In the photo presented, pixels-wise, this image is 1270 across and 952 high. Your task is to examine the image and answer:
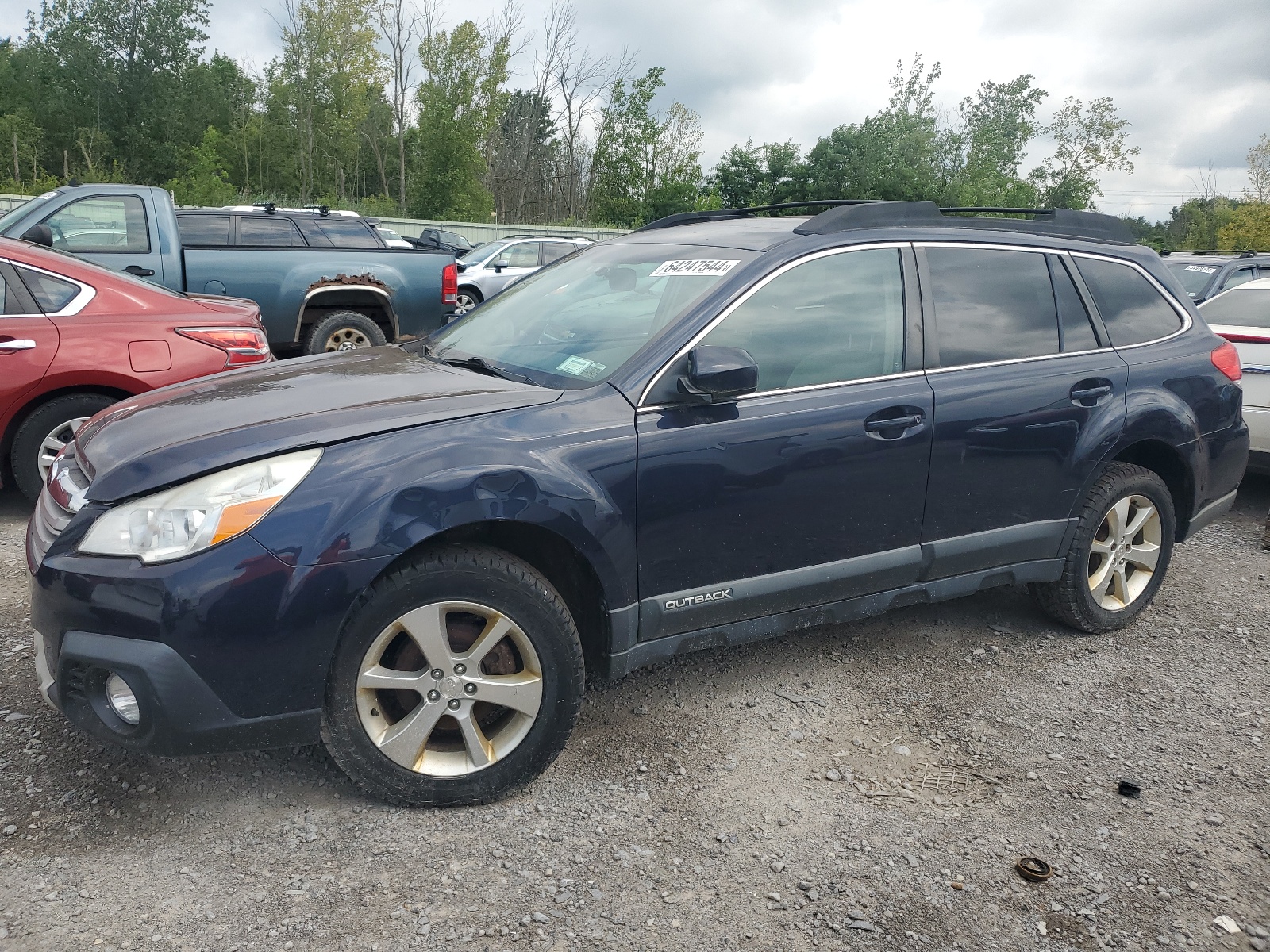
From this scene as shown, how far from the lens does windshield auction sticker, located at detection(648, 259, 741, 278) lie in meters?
3.38

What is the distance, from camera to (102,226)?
785 cm

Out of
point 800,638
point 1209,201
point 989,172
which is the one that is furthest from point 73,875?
point 1209,201

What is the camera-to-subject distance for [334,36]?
132 feet

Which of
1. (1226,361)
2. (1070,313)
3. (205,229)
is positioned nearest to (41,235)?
(205,229)

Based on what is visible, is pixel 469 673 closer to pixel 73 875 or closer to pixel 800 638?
pixel 73 875

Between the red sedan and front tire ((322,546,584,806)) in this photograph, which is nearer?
front tire ((322,546,584,806))

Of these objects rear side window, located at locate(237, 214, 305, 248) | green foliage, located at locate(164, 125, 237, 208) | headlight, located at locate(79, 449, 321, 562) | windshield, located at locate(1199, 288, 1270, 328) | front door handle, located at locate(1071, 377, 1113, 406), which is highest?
green foliage, located at locate(164, 125, 237, 208)

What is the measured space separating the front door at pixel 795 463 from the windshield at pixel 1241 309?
4381mm

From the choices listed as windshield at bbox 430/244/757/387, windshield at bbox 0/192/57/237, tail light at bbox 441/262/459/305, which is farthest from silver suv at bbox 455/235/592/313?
windshield at bbox 430/244/757/387

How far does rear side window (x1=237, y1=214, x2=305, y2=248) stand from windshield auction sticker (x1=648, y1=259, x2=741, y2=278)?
832 centimetres

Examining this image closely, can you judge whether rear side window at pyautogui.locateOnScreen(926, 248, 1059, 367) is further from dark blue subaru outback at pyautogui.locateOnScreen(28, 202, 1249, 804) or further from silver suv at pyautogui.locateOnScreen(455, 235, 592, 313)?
silver suv at pyautogui.locateOnScreen(455, 235, 592, 313)

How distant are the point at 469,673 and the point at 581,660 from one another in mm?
343

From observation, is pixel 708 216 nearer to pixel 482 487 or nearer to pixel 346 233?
pixel 482 487

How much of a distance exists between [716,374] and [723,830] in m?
1.33
